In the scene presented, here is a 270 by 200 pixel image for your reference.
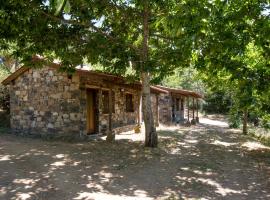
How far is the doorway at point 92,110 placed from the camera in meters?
16.1

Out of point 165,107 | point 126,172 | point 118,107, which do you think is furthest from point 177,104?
point 126,172

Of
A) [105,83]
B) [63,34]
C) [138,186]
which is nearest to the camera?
[138,186]

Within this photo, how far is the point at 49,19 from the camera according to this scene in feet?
36.8

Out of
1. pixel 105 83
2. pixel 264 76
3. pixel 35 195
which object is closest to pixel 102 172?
pixel 35 195

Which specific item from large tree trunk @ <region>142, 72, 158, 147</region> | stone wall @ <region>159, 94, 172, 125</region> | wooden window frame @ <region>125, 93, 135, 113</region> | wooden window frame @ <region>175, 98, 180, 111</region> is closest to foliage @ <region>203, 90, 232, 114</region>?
wooden window frame @ <region>175, 98, 180, 111</region>

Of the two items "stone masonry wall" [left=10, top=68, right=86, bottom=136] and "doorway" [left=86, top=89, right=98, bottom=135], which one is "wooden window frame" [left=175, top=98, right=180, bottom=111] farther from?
"stone masonry wall" [left=10, top=68, right=86, bottom=136]

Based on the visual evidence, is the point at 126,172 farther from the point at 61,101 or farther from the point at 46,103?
the point at 46,103

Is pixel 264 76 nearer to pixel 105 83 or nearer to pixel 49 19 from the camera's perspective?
pixel 49 19

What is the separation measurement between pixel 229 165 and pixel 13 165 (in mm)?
6521

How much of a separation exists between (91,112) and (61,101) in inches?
68.0

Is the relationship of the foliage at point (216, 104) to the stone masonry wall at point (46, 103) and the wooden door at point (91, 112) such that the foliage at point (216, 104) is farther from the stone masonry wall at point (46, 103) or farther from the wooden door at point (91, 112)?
the stone masonry wall at point (46, 103)

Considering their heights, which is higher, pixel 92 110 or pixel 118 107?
pixel 118 107

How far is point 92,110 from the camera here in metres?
16.4

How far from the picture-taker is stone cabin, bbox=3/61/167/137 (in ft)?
48.9
